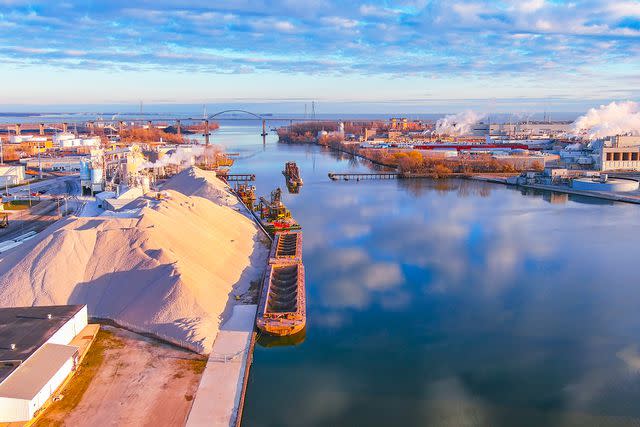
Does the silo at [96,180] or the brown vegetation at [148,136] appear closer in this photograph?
the silo at [96,180]

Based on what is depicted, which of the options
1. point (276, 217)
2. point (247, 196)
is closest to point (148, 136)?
point (247, 196)

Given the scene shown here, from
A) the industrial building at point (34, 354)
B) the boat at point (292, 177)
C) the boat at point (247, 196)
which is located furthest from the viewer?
the boat at point (292, 177)

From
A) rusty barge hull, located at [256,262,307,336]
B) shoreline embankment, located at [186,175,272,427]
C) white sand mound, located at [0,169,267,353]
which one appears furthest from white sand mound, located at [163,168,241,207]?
shoreline embankment, located at [186,175,272,427]

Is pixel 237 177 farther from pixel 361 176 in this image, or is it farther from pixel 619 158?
pixel 619 158

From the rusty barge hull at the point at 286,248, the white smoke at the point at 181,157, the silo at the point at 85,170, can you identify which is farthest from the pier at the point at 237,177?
the rusty barge hull at the point at 286,248

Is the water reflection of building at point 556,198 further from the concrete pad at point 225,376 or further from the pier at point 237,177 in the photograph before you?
the concrete pad at point 225,376

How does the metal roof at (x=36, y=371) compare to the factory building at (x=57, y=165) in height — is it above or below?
below

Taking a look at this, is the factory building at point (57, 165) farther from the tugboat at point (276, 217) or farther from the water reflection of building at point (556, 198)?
the water reflection of building at point (556, 198)

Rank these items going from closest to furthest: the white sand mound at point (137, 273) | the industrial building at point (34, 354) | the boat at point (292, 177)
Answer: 1. the industrial building at point (34, 354)
2. the white sand mound at point (137, 273)
3. the boat at point (292, 177)

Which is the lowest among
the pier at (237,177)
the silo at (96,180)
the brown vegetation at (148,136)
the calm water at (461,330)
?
the calm water at (461,330)
